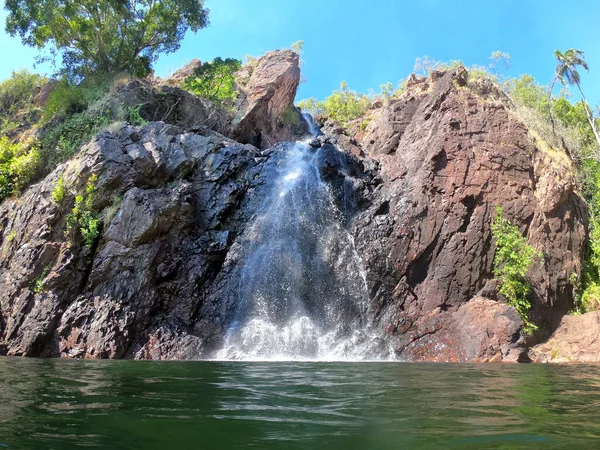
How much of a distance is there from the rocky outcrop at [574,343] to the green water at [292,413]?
7.73 meters

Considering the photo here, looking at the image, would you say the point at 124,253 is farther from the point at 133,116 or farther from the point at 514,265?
the point at 514,265

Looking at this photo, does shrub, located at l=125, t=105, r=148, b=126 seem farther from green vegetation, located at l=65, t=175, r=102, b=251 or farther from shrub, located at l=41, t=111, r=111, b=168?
green vegetation, located at l=65, t=175, r=102, b=251

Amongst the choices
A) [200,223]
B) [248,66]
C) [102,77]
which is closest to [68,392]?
[200,223]

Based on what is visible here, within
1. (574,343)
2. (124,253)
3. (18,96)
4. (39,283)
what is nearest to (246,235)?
(124,253)

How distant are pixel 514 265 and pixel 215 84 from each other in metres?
18.8

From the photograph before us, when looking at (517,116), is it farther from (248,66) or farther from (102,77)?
(102,77)

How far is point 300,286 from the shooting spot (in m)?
16.1

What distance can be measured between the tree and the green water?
21.0 metres

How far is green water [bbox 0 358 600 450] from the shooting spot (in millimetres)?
3371

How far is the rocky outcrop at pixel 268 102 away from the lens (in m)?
26.2

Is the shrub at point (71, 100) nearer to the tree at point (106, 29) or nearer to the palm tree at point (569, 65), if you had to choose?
the tree at point (106, 29)

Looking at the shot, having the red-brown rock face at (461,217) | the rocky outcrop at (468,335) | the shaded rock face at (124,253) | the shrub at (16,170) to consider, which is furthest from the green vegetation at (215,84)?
the rocky outcrop at (468,335)

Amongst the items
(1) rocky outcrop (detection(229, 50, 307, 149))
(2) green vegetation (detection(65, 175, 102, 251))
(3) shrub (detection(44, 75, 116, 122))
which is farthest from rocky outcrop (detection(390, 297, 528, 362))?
(3) shrub (detection(44, 75, 116, 122))

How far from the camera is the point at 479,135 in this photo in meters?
18.8
